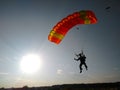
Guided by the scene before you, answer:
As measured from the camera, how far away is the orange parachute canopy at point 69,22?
1071 inches

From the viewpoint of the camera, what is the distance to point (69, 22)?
27.4 meters

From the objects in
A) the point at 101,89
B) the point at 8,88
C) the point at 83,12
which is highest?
the point at 83,12

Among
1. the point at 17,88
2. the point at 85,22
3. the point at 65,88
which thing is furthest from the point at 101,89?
the point at 17,88

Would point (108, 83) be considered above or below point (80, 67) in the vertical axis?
below

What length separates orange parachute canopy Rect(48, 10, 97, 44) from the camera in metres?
27.2

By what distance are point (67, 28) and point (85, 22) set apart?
6.22ft

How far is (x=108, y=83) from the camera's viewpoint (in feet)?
80.5

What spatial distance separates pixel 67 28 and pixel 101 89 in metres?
7.11

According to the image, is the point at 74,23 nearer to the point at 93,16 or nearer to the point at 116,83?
the point at 93,16

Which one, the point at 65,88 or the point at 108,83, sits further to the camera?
the point at 65,88

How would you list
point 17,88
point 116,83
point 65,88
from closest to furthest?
point 116,83, point 65,88, point 17,88

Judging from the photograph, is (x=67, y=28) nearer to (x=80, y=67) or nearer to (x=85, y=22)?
(x=85, y=22)

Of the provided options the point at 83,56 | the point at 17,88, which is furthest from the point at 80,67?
the point at 17,88

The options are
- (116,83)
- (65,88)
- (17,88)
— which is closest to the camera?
(116,83)
